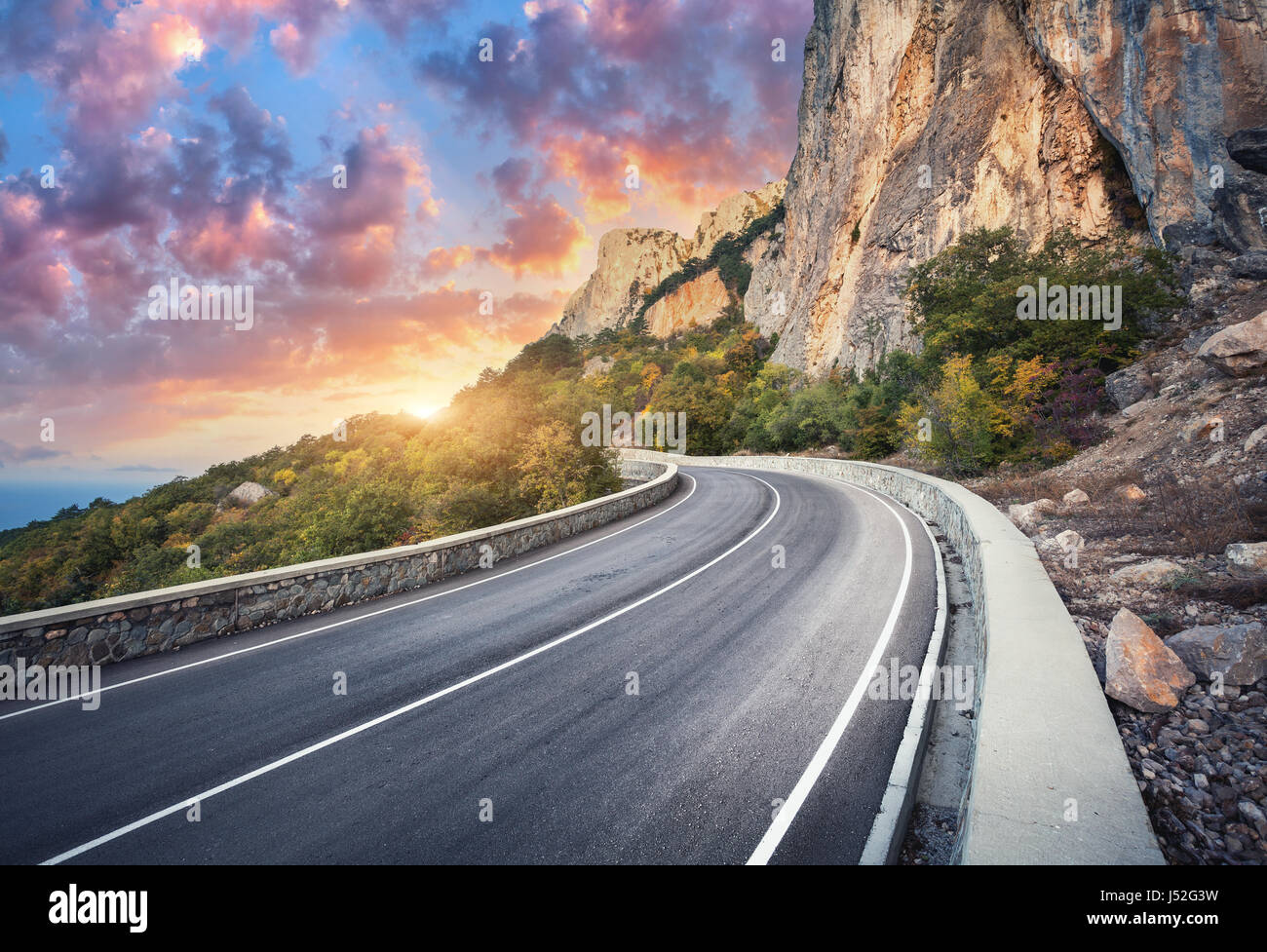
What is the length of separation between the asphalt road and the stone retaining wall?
0.39 m

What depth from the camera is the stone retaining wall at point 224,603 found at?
19.4 feet

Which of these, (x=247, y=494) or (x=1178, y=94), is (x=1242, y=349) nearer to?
(x=1178, y=94)

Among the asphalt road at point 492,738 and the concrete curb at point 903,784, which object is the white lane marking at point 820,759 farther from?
the concrete curb at point 903,784

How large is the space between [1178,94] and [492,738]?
2828cm

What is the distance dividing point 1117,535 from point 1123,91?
2333 centimetres

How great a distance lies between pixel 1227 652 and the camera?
3.42 m

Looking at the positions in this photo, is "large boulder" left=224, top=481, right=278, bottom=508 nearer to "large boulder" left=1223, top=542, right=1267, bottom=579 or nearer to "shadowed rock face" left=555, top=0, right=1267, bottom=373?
"large boulder" left=1223, top=542, right=1267, bottom=579

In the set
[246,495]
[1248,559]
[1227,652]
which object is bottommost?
[246,495]

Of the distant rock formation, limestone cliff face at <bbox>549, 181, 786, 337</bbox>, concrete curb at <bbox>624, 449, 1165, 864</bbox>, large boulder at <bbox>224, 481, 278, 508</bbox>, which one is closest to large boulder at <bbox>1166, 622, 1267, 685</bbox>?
concrete curb at <bbox>624, 449, 1165, 864</bbox>

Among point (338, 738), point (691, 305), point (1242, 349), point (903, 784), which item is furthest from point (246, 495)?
point (691, 305)

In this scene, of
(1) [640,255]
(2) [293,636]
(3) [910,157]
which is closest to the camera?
(2) [293,636]

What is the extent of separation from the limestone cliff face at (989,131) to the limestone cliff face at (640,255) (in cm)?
6896
